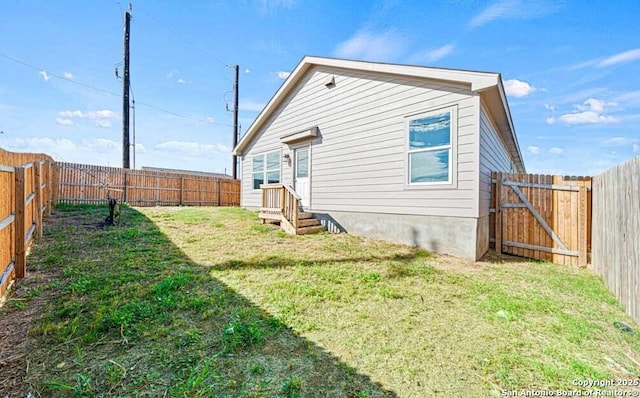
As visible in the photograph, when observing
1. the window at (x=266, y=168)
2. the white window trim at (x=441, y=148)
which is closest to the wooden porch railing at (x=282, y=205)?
the window at (x=266, y=168)

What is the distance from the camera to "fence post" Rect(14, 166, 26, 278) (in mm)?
3514

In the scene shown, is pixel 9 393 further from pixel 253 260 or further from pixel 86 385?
pixel 253 260

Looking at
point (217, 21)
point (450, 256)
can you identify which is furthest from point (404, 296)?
point (217, 21)

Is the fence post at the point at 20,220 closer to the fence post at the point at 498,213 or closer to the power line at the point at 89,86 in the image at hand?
the fence post at the point at 498,213

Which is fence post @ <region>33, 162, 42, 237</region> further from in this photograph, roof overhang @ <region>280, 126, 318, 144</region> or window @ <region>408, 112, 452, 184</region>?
window @ <region>408, 112, 452, 184</region>

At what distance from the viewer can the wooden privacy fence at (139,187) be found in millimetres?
12195

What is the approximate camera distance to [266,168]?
1094 cm

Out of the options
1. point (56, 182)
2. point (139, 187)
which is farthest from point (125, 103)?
point (56, 182)

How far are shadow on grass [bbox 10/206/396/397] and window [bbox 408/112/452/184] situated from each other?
15.5 feet

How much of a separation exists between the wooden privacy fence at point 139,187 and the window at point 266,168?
16.0 ft

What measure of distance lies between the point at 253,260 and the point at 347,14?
8.66 metres

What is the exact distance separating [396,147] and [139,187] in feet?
44.5

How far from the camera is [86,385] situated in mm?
1884

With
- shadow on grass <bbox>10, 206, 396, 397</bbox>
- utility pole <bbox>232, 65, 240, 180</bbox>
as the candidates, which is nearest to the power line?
utility pole <bbox>232, 65, 240, 180</bbox>
